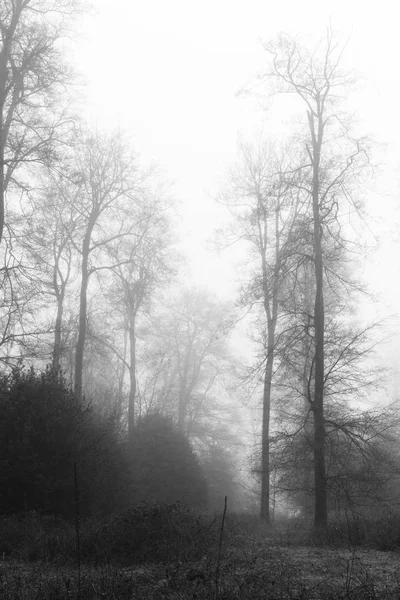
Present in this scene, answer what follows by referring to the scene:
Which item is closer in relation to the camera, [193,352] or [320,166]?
[320,166]

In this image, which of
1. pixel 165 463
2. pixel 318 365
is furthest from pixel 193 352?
pixel 318 365

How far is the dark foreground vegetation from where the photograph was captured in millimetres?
5191

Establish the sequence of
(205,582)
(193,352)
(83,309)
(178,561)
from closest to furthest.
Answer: (205,582) → (178,561) → (83,309) → (193,352)

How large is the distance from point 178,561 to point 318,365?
7.06 metres

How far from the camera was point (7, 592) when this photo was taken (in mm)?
5234

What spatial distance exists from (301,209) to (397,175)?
338 centimetres

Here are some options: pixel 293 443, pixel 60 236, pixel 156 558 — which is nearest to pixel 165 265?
pixel 60 236

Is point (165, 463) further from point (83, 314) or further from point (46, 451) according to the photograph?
point (46, 451)

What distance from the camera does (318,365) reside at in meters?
13.3

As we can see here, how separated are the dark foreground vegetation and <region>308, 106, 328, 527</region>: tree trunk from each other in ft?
2.50

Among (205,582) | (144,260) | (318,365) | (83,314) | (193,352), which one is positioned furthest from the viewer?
(193,352)

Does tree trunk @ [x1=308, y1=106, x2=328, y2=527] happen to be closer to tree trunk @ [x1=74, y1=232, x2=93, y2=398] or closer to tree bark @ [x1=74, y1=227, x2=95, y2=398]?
tree trunk @ [x1=74, y1=232, x2=93, y2=398]

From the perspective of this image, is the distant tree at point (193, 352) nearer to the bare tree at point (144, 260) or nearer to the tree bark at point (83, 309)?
the bare tree at point (144, 260)

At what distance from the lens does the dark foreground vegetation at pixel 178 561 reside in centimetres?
519
